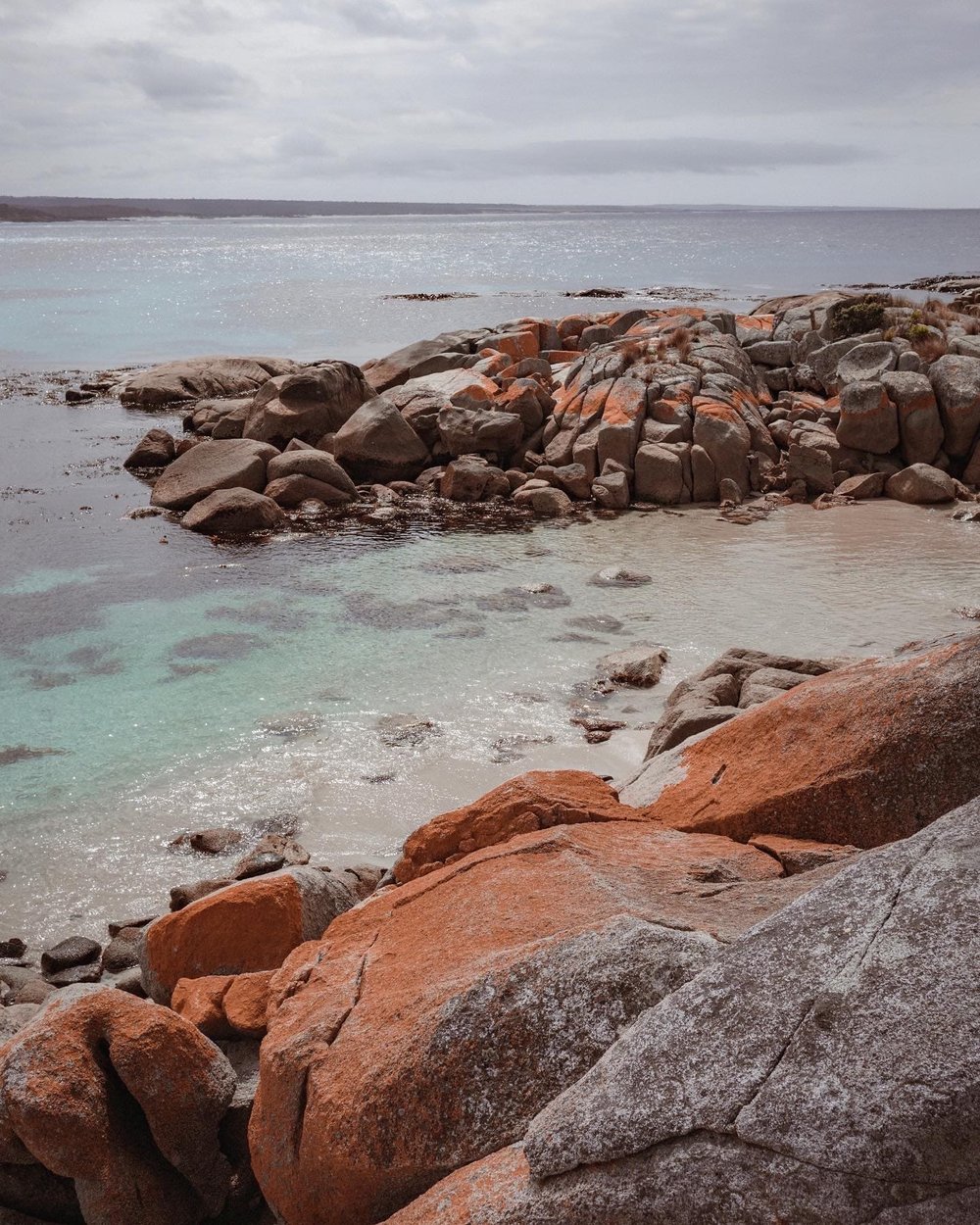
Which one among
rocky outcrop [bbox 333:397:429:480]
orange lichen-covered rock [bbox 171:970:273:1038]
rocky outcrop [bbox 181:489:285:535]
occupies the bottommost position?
orange lichen-covered rock [bbox 171:970:273:1038]

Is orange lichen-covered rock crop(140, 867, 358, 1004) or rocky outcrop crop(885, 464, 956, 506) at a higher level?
rocky outcrop crop(885, 464, 956, 506)

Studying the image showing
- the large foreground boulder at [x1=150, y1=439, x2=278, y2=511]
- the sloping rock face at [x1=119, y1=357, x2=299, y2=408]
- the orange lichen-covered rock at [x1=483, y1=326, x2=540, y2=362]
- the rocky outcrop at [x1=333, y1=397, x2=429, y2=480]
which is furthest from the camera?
the sloping rock face at [x1=119, y1=357, x2=299, y2=408]

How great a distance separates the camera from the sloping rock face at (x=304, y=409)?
99.0ft

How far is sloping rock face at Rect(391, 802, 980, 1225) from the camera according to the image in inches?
138

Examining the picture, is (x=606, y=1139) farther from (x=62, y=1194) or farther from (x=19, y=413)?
(x=19, y=413)

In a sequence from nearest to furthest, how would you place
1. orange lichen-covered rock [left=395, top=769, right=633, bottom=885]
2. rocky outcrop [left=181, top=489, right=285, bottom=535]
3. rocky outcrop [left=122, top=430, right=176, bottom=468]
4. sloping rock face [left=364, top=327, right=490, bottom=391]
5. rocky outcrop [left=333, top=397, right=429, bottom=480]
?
orange lichen-covered rock [left=395, top=769, right=633, bottom=885]
rocky outcrop [left=181, top=489, right=285, bottom=535]
rocky outcrop [left=333, top=397, right=429, bottom=480]
rocky outcrop [left=122, top=430, right=176, bottom=468]
sloping rock face [left=364, top=327, right=490, bottom=391]

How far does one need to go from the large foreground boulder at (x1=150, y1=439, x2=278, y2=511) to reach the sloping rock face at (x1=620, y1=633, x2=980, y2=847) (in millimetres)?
20757

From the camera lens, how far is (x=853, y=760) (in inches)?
270

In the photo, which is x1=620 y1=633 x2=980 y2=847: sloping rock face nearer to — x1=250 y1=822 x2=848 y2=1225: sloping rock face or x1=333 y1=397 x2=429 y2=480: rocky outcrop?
x1=250 y1=822 x2=848 y2=1225: sloping rock face

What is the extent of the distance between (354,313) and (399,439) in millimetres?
47744

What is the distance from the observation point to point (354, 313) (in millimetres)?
73562

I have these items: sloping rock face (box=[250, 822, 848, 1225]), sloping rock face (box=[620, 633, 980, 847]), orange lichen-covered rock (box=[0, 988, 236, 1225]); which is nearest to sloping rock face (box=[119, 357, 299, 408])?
sloping rock face (box=[620, 633, 980, 847])

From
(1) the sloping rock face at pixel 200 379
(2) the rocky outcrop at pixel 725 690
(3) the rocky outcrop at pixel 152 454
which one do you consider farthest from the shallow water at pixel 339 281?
(2) the rocky outcrop at pixel 725 690

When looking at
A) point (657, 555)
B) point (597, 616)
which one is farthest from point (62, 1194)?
point (657, 555)
